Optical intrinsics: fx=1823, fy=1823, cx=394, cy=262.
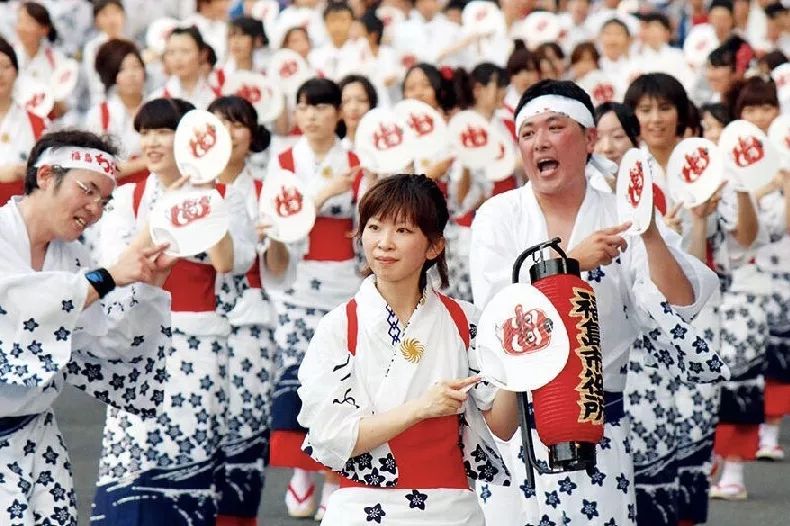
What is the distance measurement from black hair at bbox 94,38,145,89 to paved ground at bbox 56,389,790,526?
7.25ft

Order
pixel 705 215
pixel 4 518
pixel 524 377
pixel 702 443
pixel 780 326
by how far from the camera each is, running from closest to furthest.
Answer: pixel 524 377 → pixel 4 518 → pixel 705 215 → pixel 702 443 → pixel 780 326

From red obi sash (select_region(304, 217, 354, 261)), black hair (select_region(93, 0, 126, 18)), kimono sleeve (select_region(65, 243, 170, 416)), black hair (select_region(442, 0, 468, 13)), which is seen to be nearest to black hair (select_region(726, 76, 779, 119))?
red obi sash (select_region(304, 217, 354, 261))

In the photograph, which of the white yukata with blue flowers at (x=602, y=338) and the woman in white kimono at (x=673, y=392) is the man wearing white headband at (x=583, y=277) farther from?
the woman in white kimono at (x=673, y=392)

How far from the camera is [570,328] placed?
4832 millimetres

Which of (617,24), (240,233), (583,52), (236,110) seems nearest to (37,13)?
(583,52)

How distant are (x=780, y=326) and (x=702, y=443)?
9.81 feet

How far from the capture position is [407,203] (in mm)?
5023

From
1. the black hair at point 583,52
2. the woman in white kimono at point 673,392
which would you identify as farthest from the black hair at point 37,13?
the woman in white kimono at point 673,392

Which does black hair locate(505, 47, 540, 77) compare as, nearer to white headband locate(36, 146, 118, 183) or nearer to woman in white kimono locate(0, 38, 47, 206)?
woman in white kimono locate(0, 38, 47, 206)

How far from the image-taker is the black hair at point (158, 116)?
786 centimetres

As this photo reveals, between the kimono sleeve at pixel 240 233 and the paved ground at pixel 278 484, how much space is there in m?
1.74

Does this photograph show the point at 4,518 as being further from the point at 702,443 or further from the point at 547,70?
the point at 547,70

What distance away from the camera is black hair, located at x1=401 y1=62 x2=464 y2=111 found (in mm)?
12195

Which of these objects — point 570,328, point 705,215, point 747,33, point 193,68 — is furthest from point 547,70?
point 570,328
